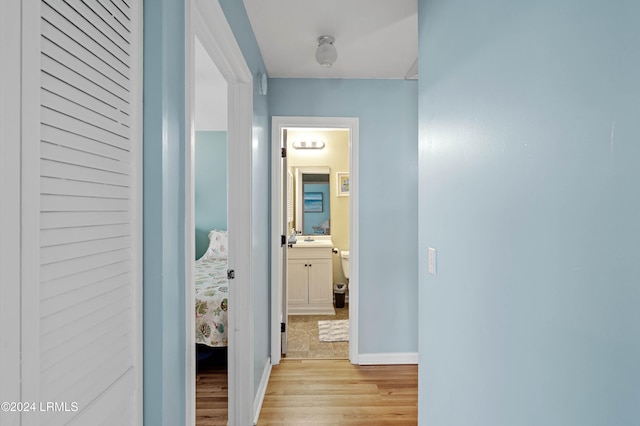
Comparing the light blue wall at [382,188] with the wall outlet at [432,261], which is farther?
the light blue wall at [382,188]

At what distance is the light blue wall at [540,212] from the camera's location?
24.0 inches

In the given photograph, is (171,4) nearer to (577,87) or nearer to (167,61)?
(167,61)

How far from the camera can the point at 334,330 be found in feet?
12.4

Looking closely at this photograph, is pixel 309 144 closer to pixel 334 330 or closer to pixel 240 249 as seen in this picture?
pixel 334 330

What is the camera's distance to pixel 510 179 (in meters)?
0.92

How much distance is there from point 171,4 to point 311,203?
13.1 ft

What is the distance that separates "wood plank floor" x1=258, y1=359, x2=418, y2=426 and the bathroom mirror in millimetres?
2213

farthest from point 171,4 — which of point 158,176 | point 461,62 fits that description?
point 461,62

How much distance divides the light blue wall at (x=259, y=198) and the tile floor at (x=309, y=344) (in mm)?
445
